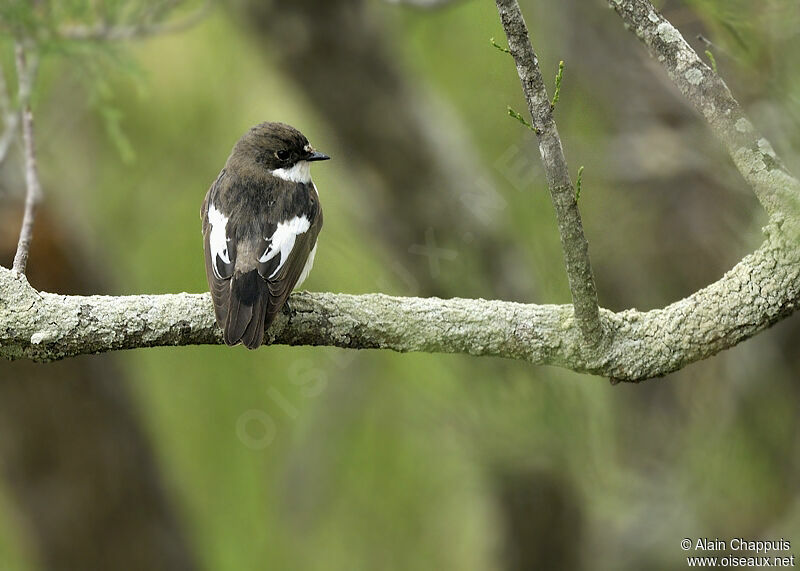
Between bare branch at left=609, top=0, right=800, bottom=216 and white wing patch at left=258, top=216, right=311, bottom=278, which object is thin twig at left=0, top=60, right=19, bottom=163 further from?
bare branch at left=609, top=0, right=800, bottom=216

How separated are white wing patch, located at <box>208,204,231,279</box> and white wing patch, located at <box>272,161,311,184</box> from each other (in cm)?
Answer: 37

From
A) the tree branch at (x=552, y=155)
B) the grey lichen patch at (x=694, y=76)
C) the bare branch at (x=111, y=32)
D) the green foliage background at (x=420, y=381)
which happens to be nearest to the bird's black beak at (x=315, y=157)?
the green foliage background at (x=420, y=381)

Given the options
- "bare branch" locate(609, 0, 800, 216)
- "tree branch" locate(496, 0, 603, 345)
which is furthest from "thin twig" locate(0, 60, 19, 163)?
"bare branch" locate(609, 0, 800, 216)

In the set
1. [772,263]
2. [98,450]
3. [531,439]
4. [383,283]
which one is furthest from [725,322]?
[98,450]

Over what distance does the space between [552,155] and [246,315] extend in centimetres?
104

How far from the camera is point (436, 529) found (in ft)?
23.2

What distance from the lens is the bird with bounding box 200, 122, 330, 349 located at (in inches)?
113

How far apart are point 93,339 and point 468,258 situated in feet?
9.79

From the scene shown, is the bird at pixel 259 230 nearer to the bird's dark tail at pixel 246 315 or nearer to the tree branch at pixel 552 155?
the bird's dark tail at pixel 246 315

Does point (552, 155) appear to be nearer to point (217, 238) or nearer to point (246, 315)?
point (246, 315)

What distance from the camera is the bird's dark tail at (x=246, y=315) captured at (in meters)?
2.74

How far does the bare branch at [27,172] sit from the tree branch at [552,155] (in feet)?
4.68

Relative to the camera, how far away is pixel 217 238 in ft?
11.6

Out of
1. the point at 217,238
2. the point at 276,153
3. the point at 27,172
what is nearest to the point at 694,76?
the point at 217,238
